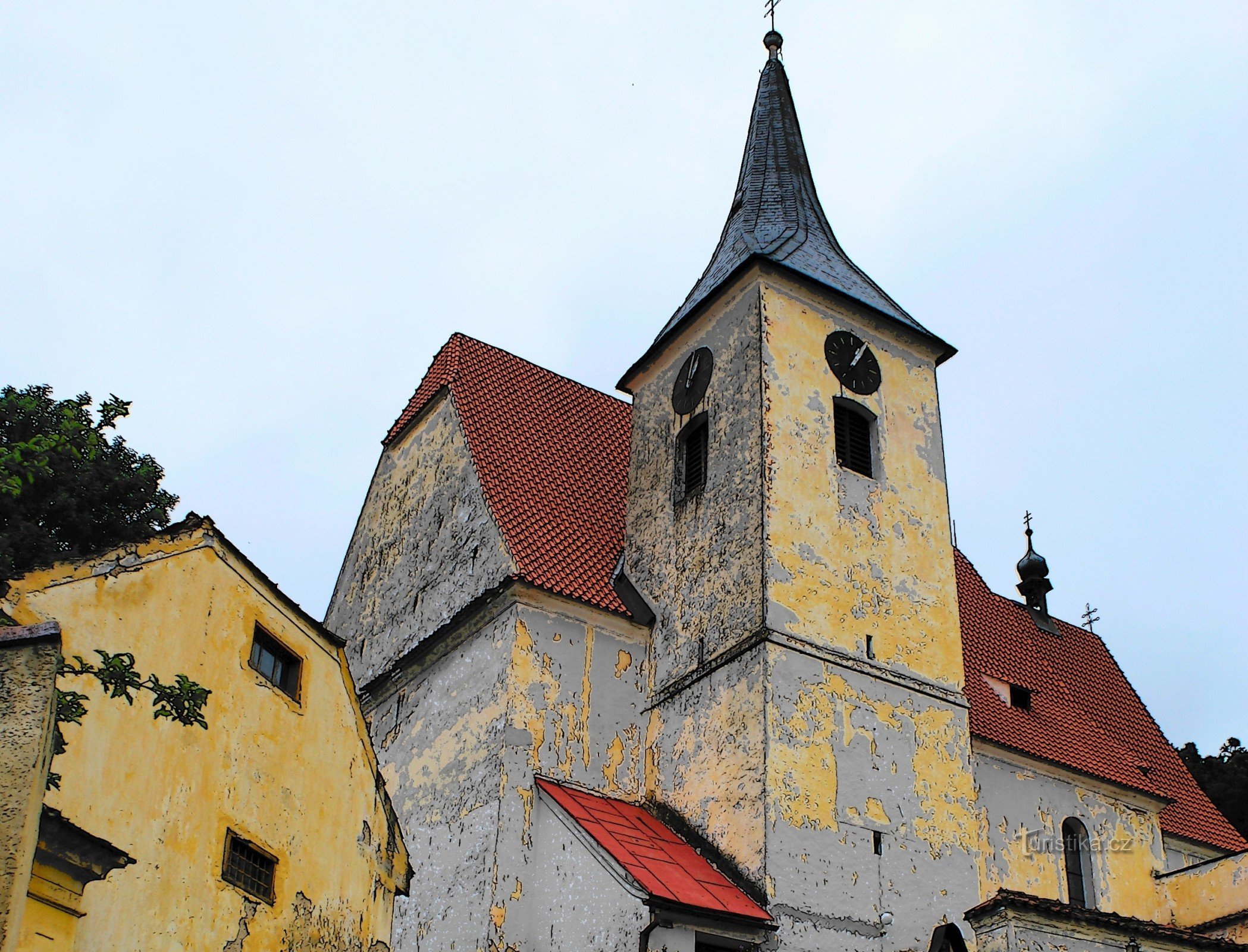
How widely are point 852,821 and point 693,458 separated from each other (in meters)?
6.05

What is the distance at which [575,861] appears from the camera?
15859 millimetres

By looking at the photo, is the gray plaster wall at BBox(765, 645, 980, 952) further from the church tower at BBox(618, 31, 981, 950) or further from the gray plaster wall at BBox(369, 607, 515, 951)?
the gray plaster wall at BBox(369, 607, 515, 951)

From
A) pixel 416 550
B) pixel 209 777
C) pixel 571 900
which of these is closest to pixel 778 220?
A: pixel 416 550

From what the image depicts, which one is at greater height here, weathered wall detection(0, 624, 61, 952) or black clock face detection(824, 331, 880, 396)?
black clock face detection(824, 331, 880, 396)

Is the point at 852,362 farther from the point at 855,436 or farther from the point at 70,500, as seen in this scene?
the point at 70,500

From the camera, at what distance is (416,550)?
21578mm

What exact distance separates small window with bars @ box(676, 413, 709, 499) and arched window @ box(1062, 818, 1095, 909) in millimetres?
7677

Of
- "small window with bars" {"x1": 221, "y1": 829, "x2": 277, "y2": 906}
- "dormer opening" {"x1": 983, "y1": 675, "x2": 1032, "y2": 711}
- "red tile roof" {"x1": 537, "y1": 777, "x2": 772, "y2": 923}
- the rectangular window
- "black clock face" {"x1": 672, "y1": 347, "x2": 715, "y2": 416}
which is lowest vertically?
"small window with bars" {"x1": 221, "y1": 829, "x2": 277, "y2": 906}

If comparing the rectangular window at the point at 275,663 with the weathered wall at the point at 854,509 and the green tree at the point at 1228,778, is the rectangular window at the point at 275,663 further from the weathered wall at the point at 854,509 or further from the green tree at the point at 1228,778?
the green tree at the point at 1228,778

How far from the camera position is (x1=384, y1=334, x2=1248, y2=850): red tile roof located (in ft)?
64.9

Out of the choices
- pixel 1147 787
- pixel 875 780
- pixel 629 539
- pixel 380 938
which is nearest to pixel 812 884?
pixel 875 780

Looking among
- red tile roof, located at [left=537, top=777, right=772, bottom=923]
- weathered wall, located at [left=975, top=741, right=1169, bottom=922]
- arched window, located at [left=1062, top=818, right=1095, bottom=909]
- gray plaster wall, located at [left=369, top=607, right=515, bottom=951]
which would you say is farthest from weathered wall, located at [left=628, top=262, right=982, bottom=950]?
arched window, located at [left=1062, top=818, right=1095, bottom=909]

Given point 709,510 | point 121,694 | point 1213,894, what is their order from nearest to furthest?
point 121,694 < point 709,510 < point 1213,894

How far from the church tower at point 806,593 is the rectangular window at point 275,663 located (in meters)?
5.75
